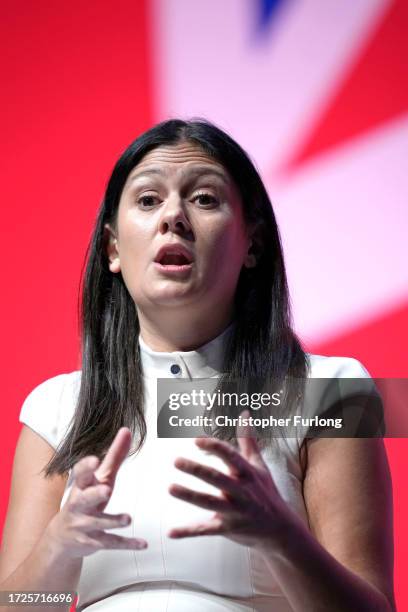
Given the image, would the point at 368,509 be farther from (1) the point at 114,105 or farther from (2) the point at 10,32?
(2) the point at 10,32

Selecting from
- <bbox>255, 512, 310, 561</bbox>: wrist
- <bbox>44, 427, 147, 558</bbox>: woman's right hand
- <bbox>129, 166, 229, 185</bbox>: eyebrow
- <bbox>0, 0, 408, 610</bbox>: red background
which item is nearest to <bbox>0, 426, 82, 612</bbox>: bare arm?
<bbox>44, 427, 147, 558</bbox>: woman's right hand

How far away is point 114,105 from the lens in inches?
77.5

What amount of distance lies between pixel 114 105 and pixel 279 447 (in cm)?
97

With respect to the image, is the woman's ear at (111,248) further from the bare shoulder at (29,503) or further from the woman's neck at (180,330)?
the bare shoulder at (29,503)

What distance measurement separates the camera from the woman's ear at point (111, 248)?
4.67 feet

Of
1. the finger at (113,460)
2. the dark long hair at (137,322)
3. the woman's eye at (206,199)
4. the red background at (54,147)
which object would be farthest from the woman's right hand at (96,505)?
the red background at (54,147)

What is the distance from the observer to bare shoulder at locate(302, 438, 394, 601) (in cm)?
116

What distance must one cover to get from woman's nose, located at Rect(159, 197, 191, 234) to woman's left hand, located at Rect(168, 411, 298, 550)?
39cm

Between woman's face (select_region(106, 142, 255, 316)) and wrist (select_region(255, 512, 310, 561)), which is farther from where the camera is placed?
woman's face (select_region(106, 142, 255, 316))

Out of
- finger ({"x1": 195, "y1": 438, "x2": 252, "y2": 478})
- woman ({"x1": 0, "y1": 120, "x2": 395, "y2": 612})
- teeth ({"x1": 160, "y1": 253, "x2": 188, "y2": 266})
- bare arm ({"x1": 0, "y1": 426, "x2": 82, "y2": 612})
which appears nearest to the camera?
finger ({"x1": 195, "y1": 438, "x2": 252, "y2": 478})

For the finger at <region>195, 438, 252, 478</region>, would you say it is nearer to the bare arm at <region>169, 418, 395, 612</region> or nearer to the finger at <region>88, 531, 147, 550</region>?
the bare arm at <region>169, 418, 395, 612</region>

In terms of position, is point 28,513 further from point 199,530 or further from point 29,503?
point 199,530

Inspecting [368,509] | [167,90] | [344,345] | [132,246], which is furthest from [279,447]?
[167,90]

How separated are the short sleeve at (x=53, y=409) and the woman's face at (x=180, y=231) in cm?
19
